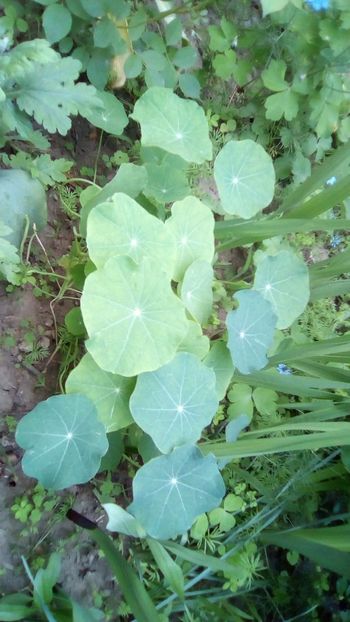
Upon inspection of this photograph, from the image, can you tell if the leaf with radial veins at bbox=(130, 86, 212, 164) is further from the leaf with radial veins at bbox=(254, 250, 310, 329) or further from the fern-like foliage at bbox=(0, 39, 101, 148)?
the leaf with radial veins at bbox=(254, 250, 310, 329)

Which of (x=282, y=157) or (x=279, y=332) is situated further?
(x=282, y=157)

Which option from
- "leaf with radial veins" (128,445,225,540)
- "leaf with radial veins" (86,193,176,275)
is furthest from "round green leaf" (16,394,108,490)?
"leaf with radial veins" (86,193,176,275)

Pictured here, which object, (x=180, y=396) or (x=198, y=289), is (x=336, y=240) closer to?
(x=198, y=289)

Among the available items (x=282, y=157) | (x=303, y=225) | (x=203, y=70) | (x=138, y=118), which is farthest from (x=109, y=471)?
(x=203, y=70)

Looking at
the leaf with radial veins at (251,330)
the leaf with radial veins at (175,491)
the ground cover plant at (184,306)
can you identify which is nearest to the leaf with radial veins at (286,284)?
the ground cover plant at (184,306)

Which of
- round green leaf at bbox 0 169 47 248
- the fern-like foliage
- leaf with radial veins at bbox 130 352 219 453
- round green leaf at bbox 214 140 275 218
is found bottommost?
leaf with radial veins at bbox 130 352 219 453

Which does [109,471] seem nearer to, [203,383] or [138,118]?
[203,383]

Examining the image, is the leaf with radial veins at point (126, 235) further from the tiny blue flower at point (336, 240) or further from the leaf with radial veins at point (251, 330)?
the tiny blue flower at point (336, 240)
